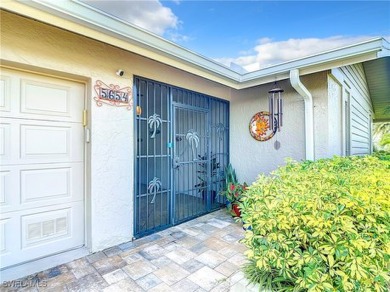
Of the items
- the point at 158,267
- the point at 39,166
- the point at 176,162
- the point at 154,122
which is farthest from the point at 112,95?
the point at 158,267

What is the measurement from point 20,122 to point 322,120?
14.3 ft

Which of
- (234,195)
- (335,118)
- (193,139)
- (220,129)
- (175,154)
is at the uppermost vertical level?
(335,118)

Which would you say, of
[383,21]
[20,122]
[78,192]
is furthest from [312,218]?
[383,21]

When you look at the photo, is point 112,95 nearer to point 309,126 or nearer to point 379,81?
point 309,126

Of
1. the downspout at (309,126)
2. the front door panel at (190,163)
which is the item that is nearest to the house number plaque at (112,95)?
the front door panel at (190,163)

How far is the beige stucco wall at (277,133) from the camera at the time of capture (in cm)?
370

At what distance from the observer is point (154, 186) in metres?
3.55

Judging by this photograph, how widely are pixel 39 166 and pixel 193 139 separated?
99.0 inches

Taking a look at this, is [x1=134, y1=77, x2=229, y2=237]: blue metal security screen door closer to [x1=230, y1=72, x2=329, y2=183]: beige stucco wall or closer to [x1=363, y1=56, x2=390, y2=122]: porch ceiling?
[x1=230, y1=72, x2=329, y2=183]: beige stucco wall

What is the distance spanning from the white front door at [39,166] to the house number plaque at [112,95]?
263 millimetres

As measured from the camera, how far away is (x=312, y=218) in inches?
53.9

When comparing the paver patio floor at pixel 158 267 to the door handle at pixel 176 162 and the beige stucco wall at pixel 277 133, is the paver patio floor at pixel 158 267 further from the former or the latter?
the beige stucco wall at pixel 277 133

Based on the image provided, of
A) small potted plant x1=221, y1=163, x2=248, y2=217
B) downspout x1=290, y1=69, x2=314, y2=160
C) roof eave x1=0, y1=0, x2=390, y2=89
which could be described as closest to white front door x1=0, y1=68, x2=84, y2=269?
roof eave x1=0, y1=0, x2=390, y2=89

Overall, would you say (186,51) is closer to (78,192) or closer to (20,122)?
(20,122)
